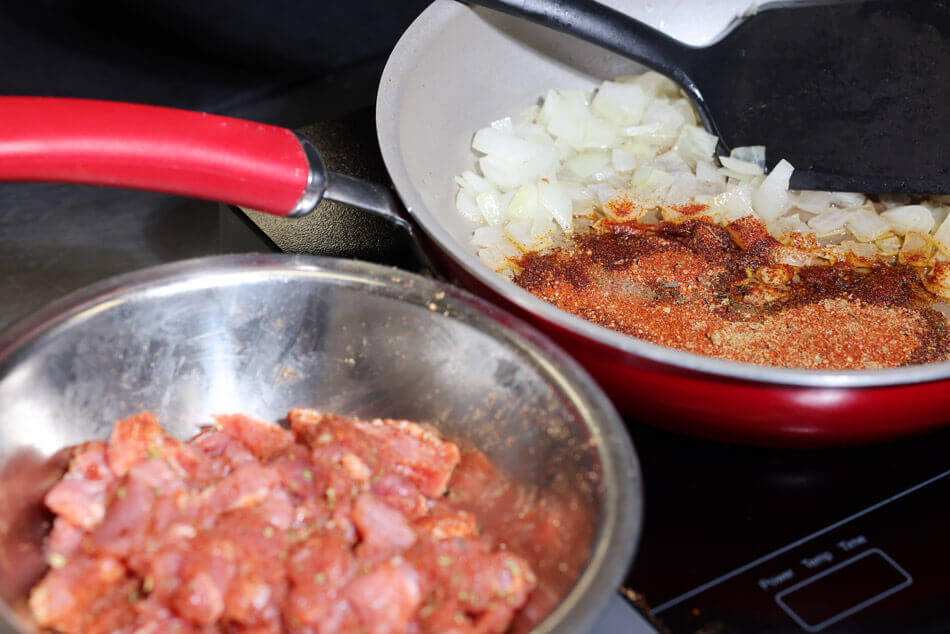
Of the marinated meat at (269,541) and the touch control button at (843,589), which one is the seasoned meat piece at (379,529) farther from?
the touch control button at (843,589)

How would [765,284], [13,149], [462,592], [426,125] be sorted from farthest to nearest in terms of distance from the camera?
1. [426,125]
2. [765,284]
3. [13,149]
4. [462,592]

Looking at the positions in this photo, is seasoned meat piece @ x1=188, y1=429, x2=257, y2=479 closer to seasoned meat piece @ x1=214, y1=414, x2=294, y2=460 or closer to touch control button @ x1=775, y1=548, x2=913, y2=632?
seasoned meat piece @ x1=214, y1=414, x2=294, y2=460

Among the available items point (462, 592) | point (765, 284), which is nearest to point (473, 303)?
point (462, 592)

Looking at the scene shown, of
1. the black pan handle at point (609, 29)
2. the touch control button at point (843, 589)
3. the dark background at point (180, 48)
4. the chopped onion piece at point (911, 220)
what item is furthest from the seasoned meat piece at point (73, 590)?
the dark background at point (180, 48)

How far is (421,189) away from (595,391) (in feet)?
1.78

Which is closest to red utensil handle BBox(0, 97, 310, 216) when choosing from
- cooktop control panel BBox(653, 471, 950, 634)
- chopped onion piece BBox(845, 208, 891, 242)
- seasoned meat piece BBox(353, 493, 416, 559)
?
seasoned meat piece BBox(353, 493, 416, 559)

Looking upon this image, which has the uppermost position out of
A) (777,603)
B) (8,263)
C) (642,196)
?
(642,196)

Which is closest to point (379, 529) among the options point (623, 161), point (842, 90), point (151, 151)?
point (151, 151)

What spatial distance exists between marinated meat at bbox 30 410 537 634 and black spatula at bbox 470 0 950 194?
80 centimetres

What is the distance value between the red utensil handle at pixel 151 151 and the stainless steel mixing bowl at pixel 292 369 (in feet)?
0.29

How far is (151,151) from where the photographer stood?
89cm

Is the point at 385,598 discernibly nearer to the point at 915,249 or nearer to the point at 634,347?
the point at 634,347

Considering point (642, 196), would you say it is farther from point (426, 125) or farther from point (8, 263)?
point (8, 263)

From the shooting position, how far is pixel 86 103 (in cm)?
89
